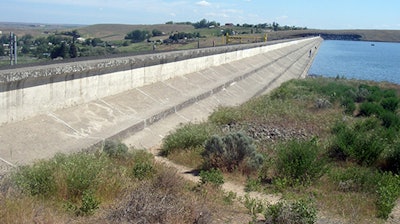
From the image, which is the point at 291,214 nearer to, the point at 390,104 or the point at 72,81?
the point at 72,81

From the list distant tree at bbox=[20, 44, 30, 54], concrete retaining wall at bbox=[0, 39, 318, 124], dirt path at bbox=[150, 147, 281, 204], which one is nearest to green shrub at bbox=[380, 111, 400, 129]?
concrete retaining wall at bbox=[0, 39, 318, 124]

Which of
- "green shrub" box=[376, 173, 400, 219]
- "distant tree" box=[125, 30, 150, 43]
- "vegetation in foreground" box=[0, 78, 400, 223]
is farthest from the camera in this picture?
"distant tree" box=[125, 30, 150, 43]

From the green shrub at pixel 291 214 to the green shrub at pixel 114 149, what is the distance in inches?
131

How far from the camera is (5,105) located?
8.37 metres

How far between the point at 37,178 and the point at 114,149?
104 inches

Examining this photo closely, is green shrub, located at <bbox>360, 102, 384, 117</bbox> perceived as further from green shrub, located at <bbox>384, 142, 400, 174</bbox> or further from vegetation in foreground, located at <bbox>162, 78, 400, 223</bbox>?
green shrub, located at <bbox>384, 142, 400, 174</bbox>

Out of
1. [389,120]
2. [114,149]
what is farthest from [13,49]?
[389,120]

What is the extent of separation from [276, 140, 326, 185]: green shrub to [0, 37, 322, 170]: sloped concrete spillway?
310 centimetres

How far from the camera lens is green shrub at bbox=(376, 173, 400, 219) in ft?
22.8

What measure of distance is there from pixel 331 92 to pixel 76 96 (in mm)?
15338

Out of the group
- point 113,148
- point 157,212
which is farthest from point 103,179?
point 113,148

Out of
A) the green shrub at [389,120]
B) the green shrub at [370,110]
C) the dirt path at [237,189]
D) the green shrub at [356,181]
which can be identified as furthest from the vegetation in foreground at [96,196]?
the green shrub at [370,110]

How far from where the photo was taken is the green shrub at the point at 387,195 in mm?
6950

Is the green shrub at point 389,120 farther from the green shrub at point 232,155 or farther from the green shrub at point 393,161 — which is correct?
the green shrub at point 232,155
